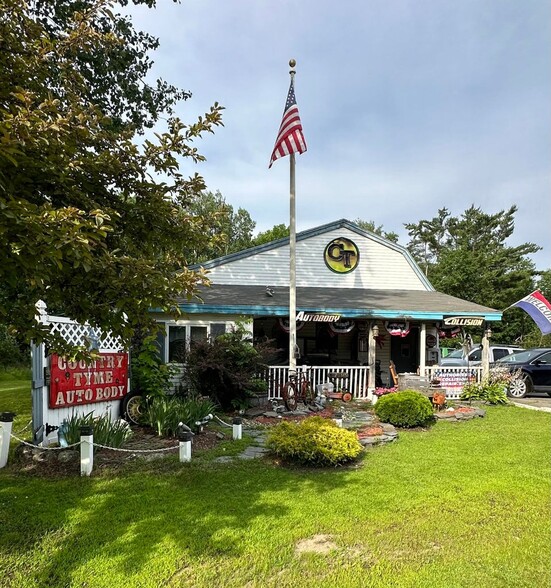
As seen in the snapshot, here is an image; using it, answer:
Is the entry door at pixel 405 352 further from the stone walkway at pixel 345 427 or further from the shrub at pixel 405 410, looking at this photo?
the shrub at pixel 405 410

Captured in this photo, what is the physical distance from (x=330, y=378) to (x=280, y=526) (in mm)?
8776

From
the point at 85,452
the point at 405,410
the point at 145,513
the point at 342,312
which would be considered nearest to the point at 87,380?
the point at 85,452

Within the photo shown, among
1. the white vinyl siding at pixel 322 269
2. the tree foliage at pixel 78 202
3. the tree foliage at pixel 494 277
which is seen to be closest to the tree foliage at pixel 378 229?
the tree foliage at pixel 494 277

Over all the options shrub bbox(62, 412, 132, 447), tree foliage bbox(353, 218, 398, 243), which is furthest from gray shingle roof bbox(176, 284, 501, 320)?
tree foliage bbox(353, 218, 398, 243)

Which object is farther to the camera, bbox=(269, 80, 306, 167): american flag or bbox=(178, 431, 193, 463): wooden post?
bbox=(269, 80, 306, 167): american flag

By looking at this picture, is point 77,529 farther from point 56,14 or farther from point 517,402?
point 517,402

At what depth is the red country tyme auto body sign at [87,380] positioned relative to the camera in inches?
251

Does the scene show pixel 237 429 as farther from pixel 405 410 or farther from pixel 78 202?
pixel 78 202

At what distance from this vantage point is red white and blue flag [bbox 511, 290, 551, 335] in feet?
41.6

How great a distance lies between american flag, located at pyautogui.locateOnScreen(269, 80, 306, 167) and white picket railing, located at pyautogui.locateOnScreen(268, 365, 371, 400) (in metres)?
5.77

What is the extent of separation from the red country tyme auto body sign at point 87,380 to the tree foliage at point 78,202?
274 centimetres

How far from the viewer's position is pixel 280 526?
13.0 ft

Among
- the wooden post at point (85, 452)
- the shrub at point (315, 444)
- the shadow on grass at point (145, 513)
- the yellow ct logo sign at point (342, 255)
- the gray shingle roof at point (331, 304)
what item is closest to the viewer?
the shadow on grass at point (145, 513)

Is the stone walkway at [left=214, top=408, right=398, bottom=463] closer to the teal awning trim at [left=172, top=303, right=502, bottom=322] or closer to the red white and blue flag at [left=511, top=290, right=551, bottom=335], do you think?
the teal awning trim at [left=172, top=303, right=502, bottom=322]
